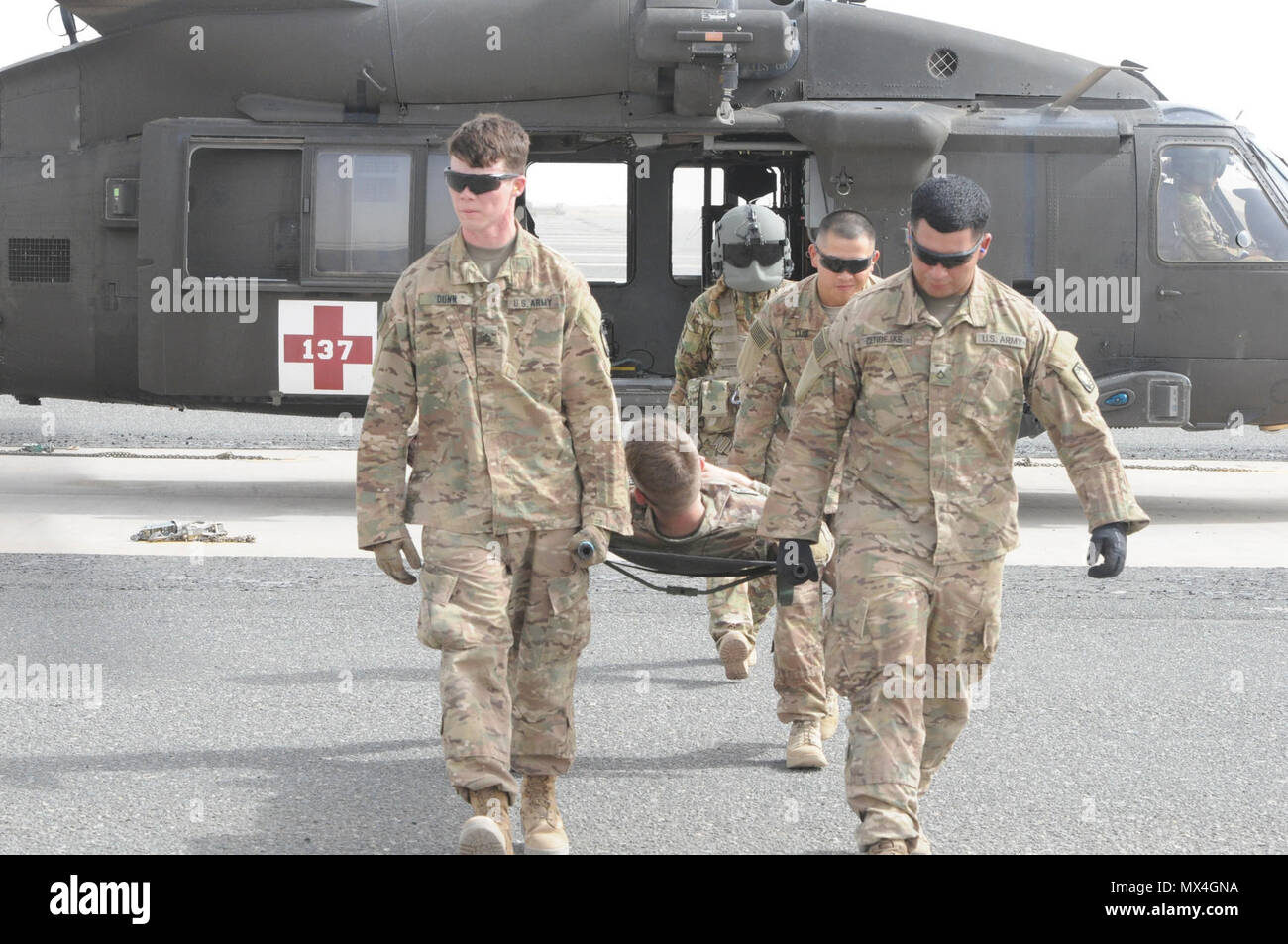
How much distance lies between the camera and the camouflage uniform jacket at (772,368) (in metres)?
5.86

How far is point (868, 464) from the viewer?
4430 millimetres

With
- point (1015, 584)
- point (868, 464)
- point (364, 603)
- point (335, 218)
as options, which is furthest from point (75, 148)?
point (868, 464)

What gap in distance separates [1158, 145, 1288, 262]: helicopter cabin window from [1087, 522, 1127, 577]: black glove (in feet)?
23.8

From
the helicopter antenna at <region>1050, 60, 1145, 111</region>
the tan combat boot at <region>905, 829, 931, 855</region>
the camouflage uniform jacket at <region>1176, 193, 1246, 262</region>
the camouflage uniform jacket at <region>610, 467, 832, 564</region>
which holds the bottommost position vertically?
the tan combat boot at <region>905, 829, 931, 855</region>

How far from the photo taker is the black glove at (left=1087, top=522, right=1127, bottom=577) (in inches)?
163

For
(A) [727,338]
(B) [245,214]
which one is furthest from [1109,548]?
(B) [245,214]

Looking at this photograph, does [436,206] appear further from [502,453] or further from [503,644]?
[503,644]

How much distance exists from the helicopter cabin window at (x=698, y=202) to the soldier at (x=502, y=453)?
780 cm

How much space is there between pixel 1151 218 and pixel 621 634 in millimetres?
5583

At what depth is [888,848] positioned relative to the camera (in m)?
4.00

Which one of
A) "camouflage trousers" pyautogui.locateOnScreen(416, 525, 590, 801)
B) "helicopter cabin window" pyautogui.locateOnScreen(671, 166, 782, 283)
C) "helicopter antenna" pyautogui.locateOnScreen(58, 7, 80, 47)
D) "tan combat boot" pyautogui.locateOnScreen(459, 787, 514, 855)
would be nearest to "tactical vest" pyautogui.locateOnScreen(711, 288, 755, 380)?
"camouflage trousers" pyautogui.locateOnScreen(416, 525, 590, 801)

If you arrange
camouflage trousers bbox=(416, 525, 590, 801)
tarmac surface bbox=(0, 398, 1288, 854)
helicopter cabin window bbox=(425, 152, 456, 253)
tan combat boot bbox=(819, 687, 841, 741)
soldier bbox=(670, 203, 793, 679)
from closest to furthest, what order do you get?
camouflage trousers bbox=(416, 525, 590, 801) < tarmac surface bbox=(0, 398, 1288, 854) < tan combat boot bbox=(819, 687, 841, 741) < soldier bbox=(670, 203, 793, 679) < helicopter cabin window bbox=(425, 152, 456, 253)

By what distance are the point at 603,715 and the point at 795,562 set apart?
1.79 metres

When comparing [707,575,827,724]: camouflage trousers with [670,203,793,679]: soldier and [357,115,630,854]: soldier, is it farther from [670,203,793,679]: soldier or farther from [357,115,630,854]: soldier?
[357,115,630,854]: soldier
